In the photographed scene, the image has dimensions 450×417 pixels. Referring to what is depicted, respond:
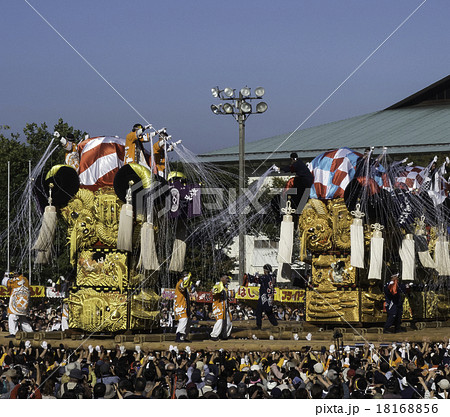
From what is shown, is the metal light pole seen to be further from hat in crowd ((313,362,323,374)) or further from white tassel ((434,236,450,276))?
hat in crowd ((313,362,323,374))

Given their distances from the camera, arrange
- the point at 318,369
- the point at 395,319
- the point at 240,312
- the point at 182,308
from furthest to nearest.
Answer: the point at 240,312 → the point at 395,319 → the point at 182,308 → the point at 318,369

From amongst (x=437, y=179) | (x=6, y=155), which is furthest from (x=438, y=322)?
(x=6, y=155)

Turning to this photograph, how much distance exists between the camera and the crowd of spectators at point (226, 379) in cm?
1155

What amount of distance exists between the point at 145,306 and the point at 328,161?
236 inches

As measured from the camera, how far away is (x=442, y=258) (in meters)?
26.9

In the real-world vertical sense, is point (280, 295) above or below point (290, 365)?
above

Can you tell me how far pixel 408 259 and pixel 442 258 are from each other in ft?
7.86

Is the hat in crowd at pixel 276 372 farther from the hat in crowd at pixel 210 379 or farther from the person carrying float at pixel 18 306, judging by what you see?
the person carrying float at pixel 18 306

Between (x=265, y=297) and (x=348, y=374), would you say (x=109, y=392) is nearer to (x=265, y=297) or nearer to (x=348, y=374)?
(x=348, y=374)

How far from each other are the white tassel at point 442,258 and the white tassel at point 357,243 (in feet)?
12.4

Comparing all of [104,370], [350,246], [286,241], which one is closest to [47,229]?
[286,241]

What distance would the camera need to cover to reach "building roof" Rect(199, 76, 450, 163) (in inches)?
2135

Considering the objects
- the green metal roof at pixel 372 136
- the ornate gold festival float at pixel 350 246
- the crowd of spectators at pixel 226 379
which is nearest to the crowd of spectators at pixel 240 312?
the ornate gold festival float at pixel 350 246

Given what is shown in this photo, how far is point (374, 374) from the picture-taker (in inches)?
509
